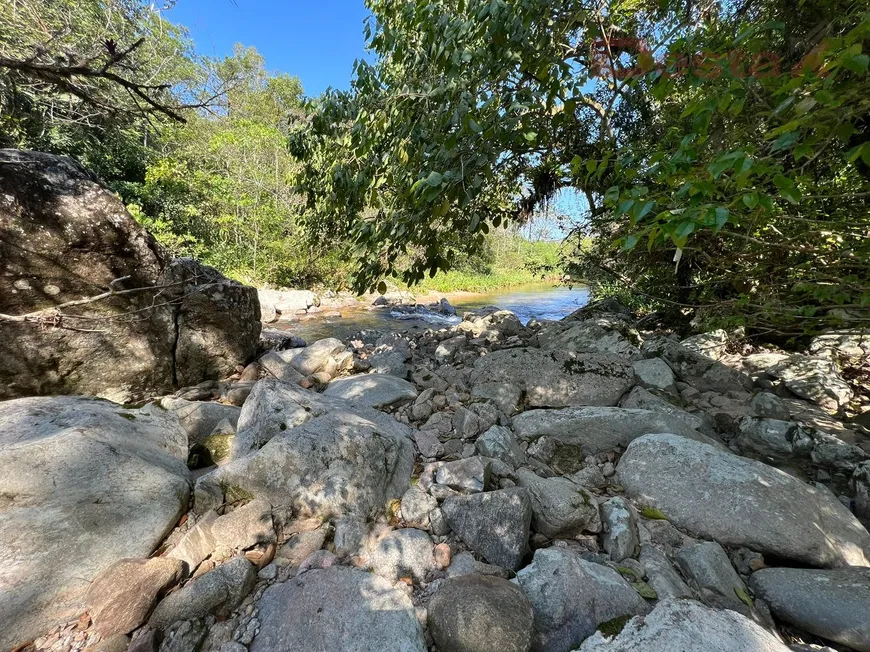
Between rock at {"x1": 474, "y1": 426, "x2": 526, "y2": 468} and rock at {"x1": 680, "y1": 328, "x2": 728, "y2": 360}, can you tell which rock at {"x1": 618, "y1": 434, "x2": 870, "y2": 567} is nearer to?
rock at {"x1": 474, "y1": 426, "x2": 526, "y2": 468}

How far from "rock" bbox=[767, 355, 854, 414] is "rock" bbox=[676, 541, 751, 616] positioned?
11.3ft

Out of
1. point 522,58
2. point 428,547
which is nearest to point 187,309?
point 428,547

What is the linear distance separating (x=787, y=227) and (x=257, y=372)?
6363 mm

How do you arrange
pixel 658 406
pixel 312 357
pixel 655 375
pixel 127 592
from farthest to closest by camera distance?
pixel 312 357, pixel 655 375, pixel 658 406, pixel 127 592

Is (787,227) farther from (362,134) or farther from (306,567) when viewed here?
(306,567)

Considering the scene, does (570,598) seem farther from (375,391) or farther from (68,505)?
(375,391)

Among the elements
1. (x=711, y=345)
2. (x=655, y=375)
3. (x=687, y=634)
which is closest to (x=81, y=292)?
(x=687, y=634)

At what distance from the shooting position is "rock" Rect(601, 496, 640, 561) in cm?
196

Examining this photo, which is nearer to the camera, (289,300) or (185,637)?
(185,637)

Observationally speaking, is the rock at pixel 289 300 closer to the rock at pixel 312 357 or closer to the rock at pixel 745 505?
the rock at pixel 312 357

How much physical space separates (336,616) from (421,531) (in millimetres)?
654

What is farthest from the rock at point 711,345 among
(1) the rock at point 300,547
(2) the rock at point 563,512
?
(1) the rock at point 300,547

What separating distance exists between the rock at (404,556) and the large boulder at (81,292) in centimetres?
288

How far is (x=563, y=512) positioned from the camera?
6.90 ft
